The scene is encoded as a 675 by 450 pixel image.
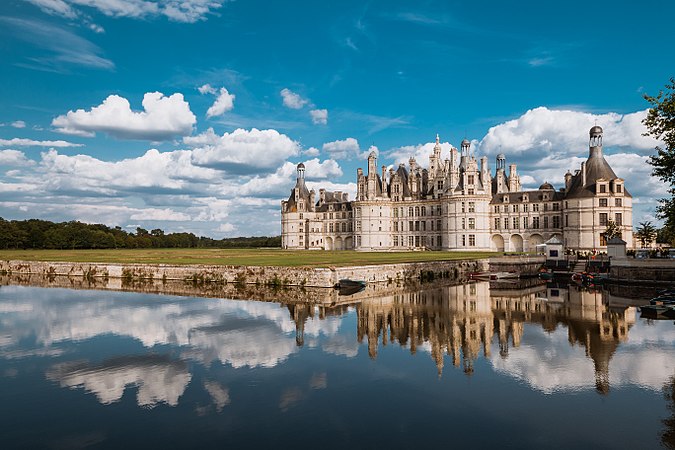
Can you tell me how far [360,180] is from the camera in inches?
3310

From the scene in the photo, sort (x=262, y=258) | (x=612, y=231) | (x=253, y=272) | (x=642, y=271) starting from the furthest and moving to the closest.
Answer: (x=612, y=231) < (x=262, y=258) < (x=642, y=271) < (x=253, y=272)

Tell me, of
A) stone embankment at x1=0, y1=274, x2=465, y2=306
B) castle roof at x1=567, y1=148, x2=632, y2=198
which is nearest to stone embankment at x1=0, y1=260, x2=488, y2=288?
stone embankment at x1=0, y1=274, x2=465, y2=306

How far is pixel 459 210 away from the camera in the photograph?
238 ft

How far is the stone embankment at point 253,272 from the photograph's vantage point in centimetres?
3459

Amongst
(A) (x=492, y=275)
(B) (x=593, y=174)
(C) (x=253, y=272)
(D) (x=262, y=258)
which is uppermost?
A: (B) (x=593, y=174)

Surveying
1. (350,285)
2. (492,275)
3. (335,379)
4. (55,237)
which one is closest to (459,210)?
(492,275)

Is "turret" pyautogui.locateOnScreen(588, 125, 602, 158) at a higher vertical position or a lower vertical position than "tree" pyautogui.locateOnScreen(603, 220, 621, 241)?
higher

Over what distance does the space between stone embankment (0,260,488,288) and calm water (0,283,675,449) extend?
1027 cm

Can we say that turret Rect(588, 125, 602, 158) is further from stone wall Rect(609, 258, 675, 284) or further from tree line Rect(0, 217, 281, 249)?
tree line Rect(0, 217, 281, 249)

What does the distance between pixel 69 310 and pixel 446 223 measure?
5725 centimetres

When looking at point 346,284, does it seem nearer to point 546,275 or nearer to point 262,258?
point 262,258

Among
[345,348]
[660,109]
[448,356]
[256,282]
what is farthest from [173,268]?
[660,109]

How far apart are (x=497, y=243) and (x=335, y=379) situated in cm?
6602

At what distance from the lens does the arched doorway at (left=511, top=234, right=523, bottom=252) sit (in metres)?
72.6
